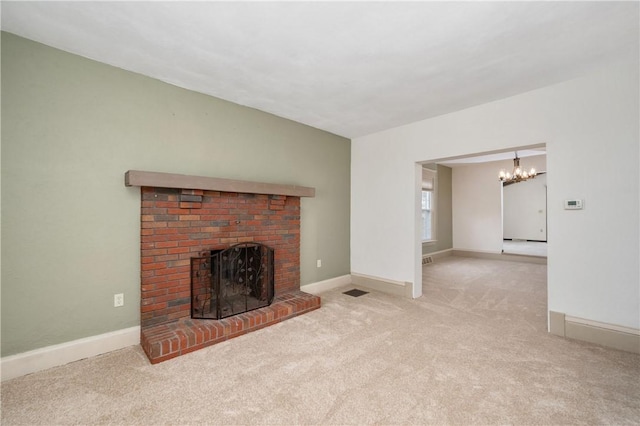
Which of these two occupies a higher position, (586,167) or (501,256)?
(586,167)

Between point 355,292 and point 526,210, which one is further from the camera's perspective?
point 526,210

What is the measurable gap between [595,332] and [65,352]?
458 centimetres

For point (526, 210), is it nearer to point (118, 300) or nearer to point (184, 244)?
point (184, 244)

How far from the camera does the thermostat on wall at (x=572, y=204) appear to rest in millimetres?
2602

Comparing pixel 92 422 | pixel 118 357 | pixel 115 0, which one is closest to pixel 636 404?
pixel 92 422

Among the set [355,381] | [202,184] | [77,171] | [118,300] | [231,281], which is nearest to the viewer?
[355,381]

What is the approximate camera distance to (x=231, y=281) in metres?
3.06

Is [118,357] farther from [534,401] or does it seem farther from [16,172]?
[534,401]

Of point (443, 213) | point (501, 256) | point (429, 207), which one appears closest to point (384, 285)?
point (429, 207)

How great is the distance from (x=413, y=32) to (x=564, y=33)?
1.10 meters

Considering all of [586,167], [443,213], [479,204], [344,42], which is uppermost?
[344,42]

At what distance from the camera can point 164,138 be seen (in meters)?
2.73

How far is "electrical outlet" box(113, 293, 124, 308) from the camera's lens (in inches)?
95.5

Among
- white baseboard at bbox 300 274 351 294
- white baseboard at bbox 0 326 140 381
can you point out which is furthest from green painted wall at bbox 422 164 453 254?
white baseboard at bbox 0 326 140 381
